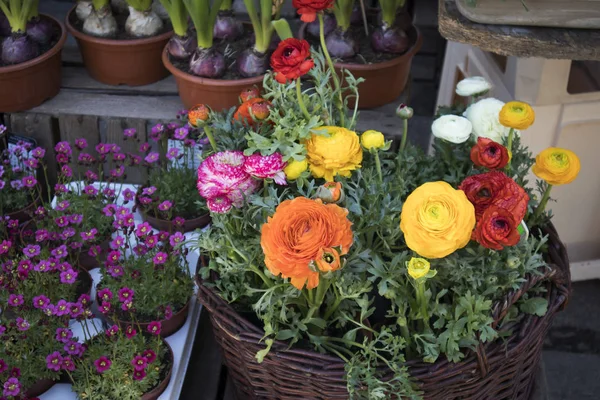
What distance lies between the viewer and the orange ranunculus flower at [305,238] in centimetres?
85

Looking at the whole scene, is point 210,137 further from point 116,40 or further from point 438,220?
point 116,40

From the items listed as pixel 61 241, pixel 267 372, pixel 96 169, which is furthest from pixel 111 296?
pixel 96 169

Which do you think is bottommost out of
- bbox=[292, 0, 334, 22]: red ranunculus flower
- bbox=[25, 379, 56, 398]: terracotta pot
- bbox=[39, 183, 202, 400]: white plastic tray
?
bbox=[39, 183, 202, 400]: white plastic tray

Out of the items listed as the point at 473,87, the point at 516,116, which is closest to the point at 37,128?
the point at 473,87

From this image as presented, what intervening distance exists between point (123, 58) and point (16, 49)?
248mm

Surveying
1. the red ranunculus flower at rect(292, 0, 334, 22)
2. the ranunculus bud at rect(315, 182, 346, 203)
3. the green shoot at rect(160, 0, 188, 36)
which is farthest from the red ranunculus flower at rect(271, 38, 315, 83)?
the green shoot at rect(160, 0, 188, 36)

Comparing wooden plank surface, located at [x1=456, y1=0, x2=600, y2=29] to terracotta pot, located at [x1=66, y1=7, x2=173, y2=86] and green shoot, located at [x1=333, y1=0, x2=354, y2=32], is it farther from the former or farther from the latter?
terracotta pot, located at [x1=66, y1=7, x2=173, y2=86]

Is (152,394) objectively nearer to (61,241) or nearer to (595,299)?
(61,241)

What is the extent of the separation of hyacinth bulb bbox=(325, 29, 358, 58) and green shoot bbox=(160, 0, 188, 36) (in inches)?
13.3

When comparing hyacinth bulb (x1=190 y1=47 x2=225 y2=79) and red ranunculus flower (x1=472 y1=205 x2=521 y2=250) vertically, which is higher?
red ranunculus flower (x1=472 y1=205 x2=521 y2=250)

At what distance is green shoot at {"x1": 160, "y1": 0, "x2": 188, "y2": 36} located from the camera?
1.64 meters

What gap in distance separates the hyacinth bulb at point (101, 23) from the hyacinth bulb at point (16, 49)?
0.52 ft

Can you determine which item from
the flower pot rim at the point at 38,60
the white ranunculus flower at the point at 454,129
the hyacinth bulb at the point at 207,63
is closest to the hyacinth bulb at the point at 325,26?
the hyacinth bulb at the point at 207,63

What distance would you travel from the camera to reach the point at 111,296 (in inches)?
50.9
